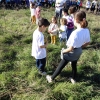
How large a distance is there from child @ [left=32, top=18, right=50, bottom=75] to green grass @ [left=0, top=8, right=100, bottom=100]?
10.1 inches

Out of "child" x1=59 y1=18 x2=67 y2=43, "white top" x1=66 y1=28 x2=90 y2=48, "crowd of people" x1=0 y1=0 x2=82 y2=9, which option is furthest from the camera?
"crowd of people" x1=0 y1=0 x2=82 y2=9

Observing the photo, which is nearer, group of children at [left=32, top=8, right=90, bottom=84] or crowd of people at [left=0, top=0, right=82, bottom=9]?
group of children at [left=32, top=8, right=90, bottom=84]

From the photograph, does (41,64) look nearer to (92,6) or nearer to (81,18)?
(81,18)

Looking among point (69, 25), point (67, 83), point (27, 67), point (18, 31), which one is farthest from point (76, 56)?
point (18, 31)

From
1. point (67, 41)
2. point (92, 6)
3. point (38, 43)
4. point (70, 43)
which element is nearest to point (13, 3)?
point (92, 6)

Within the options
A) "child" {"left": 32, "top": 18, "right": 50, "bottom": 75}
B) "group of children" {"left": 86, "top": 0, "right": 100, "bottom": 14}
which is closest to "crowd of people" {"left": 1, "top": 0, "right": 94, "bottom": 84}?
"child" {"left": 32, "top": 18, "right": 50, "bottom": 75}

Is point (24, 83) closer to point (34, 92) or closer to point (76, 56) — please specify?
point (34, 92)

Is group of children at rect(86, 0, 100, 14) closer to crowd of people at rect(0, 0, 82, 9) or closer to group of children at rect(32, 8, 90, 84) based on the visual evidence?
crowd of people at rect(0, 0, 82, 9)

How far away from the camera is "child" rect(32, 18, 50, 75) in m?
3.86

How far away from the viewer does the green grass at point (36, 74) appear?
3891 millimetres

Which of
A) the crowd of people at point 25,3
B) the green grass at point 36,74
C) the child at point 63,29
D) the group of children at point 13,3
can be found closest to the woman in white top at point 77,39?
the green grass at point 36,74

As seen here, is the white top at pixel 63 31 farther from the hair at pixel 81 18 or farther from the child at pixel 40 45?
the hair at pixel 81 18

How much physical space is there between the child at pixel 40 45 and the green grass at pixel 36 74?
256mm

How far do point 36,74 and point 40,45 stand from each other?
867 mm
